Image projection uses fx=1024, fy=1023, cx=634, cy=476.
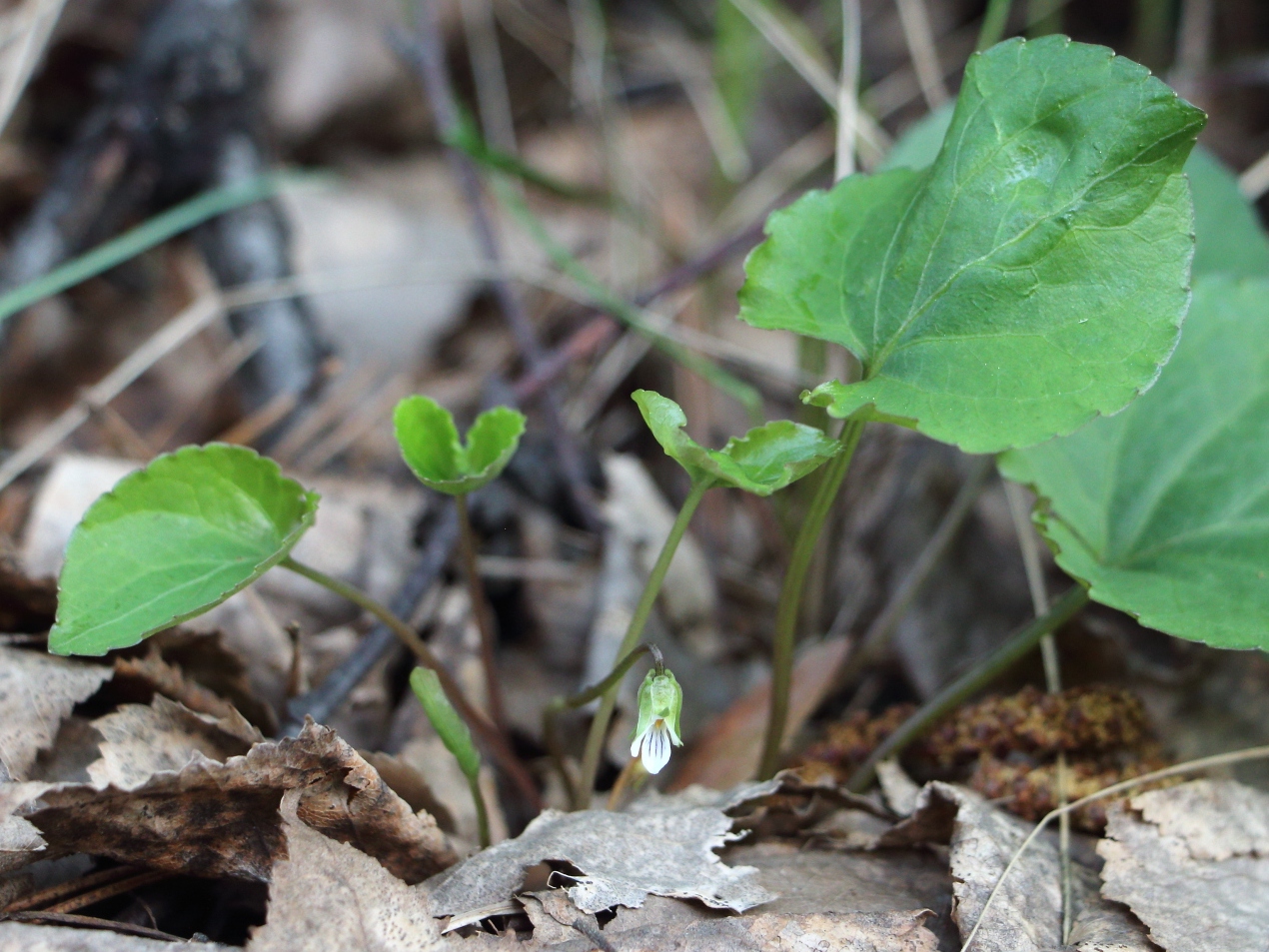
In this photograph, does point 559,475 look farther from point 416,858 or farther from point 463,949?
point 463,949

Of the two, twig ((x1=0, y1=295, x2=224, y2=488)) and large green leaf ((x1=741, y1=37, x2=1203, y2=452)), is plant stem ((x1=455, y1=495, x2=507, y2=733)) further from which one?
twig ((x1=0, y1=295, x2=224, y2=488))

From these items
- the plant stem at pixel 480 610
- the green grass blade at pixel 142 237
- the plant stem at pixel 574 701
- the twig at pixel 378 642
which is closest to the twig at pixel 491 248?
the twig at pixel 378 642

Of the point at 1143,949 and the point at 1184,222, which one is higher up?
the point at 1184,222

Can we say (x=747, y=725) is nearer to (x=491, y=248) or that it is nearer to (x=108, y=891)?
(x=108, y=891)

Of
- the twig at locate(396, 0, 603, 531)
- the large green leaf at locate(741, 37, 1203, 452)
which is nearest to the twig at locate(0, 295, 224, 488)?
the twig at locate(396, 0, 603, 531)

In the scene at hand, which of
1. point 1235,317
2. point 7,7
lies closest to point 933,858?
point 1235,317

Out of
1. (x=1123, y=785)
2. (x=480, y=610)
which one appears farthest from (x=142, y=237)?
(x=1123, y=785)
